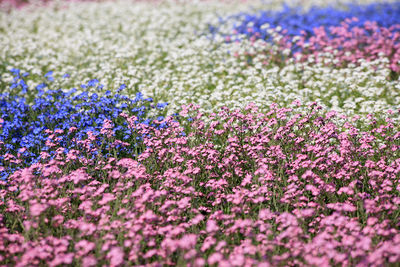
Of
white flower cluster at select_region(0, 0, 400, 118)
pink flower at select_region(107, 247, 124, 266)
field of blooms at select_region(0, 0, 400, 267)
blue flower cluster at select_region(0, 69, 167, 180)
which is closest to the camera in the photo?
pink flower at select_region(107, 247, 124, 266)

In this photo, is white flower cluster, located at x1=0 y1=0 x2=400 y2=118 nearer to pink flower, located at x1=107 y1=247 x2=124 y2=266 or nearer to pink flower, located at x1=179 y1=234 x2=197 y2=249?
pink flower, located at x1=179 y1=234 x2=197 y2=249

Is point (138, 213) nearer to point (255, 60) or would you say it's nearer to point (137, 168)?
point (137, 168)

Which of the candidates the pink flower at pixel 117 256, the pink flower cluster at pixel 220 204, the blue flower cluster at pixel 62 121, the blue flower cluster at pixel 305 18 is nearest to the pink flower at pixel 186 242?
the pink flower cluster at pixel 220 204

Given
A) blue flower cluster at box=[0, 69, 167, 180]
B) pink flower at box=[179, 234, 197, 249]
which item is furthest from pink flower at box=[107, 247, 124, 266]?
blue flower cluster at box=[0, 69, 167, 180]

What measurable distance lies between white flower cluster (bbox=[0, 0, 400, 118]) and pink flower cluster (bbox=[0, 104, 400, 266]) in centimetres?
153

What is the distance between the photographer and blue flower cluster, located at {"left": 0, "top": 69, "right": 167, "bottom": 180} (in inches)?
283

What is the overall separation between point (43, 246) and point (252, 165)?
3627 mm

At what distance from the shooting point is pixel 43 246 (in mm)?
4594

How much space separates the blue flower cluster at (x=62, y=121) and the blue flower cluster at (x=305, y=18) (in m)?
5.61

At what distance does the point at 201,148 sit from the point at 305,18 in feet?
34.3

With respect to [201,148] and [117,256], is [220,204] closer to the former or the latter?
A: [201,148]

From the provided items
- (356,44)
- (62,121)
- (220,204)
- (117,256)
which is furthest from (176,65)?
(117,256)

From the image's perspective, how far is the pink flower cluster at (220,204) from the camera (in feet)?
14.6

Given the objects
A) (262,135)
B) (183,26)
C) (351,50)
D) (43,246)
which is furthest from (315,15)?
(43,246)
